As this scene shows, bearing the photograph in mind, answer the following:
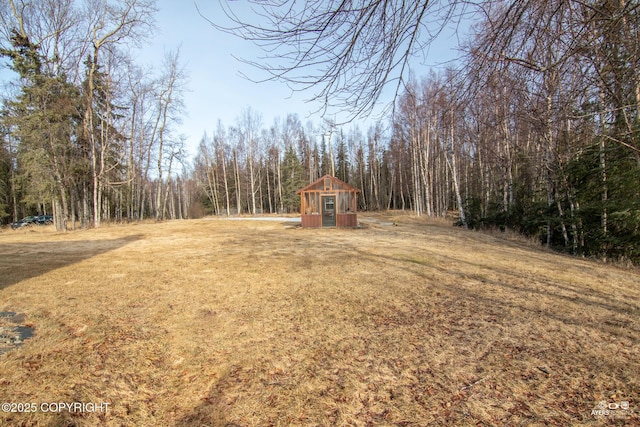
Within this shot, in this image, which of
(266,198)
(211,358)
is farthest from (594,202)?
(266,198)

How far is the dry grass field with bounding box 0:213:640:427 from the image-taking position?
208 cm

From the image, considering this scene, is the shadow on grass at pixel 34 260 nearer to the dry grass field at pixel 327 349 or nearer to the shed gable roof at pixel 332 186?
the dry grass field at pixel 327 349

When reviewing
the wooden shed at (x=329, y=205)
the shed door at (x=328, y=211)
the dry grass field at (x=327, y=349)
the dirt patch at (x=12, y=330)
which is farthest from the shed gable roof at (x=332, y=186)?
the dirt patch at (x=12, y=330)

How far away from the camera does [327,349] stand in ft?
9.67

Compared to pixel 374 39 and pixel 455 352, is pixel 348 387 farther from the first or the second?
pixel 374 39

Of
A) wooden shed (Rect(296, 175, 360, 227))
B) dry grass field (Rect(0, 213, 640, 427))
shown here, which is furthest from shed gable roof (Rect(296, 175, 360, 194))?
dry grass field (Rect(0, 213, 640, 427))

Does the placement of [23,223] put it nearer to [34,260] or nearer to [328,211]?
[34,260]

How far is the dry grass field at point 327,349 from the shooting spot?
208cm

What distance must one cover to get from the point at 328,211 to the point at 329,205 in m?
0.39

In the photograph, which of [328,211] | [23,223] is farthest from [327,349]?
[23,223]

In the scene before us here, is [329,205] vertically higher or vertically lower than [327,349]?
higher

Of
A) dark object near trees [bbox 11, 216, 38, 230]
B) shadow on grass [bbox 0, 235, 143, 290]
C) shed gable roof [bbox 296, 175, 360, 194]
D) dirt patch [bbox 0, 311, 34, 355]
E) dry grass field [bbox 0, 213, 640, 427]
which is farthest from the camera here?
dark object near trees [bbox 11, 216, 38, 230]

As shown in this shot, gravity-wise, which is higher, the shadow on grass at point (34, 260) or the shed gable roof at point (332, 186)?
the shed gable roof at point (332, 186)

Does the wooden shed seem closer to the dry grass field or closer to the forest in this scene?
the forest
